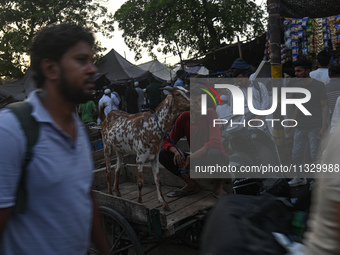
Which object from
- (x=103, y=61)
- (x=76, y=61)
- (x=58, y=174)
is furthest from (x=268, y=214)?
(x=103, y=61)

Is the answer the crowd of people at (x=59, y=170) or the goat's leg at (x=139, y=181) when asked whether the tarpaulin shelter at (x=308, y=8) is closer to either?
the goat's leg at (x=139, y=181)

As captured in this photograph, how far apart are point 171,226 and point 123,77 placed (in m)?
19.0

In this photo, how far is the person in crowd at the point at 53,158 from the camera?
149 centimetres

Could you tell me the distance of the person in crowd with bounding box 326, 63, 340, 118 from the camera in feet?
18.1

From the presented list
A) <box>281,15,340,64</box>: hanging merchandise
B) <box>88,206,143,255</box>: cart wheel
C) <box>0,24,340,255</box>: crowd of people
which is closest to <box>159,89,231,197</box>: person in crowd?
<box>88,206,143,255</box>: cart wheel

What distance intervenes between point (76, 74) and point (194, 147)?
3.34 m

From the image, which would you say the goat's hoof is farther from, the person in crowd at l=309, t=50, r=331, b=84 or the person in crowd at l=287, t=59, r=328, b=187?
the person in crowd at l=309, t=50, r=331, b=84

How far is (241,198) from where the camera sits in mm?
1606

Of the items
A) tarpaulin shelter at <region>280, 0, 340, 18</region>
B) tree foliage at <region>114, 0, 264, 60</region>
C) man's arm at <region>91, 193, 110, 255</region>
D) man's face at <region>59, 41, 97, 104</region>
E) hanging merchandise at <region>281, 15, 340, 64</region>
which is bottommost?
man's arm at <region>91, 193, 110, 255</region>

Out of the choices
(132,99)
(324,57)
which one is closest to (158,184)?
(324,57)

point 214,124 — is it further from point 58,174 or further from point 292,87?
point 58,174

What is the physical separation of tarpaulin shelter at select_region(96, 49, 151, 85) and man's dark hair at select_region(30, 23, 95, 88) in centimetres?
1953

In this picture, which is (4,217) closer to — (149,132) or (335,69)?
(149,132)

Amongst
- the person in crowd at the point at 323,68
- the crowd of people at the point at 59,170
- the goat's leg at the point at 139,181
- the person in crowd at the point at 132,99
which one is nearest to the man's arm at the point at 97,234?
the crowd of people at the point at 59,170
